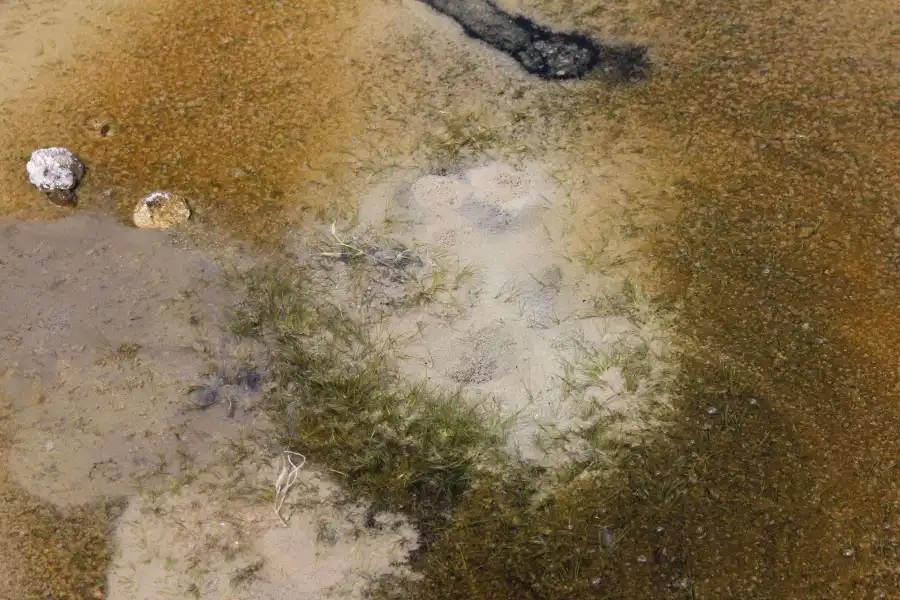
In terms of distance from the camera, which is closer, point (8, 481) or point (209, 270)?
point (8, 481)

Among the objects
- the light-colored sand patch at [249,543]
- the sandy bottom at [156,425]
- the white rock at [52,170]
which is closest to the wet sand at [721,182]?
the white rock at [52,170]

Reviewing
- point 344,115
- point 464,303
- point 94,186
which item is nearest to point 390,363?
point 464,303

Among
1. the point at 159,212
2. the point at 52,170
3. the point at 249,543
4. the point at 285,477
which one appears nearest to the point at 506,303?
the point at 285,477

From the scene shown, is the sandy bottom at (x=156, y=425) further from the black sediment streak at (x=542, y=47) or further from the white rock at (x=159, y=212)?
the black sediment streak at (x=542, y=47)

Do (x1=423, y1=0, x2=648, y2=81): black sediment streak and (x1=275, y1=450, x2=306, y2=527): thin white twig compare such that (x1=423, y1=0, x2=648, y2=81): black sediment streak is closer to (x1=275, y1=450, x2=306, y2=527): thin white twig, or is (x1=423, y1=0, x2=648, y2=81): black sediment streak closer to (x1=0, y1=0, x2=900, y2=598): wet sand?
(x1=0, y1=0, x2=900, y2=598): wet sand

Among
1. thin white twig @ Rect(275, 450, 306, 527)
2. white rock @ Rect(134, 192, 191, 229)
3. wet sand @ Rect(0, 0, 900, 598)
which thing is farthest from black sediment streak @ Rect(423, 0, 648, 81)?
thin white twig @ Rect(275, 450, 306, 527)

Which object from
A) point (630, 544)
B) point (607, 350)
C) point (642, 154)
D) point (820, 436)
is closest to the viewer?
point (630, 544)

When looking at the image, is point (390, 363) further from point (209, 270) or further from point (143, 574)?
point (143, 574)
